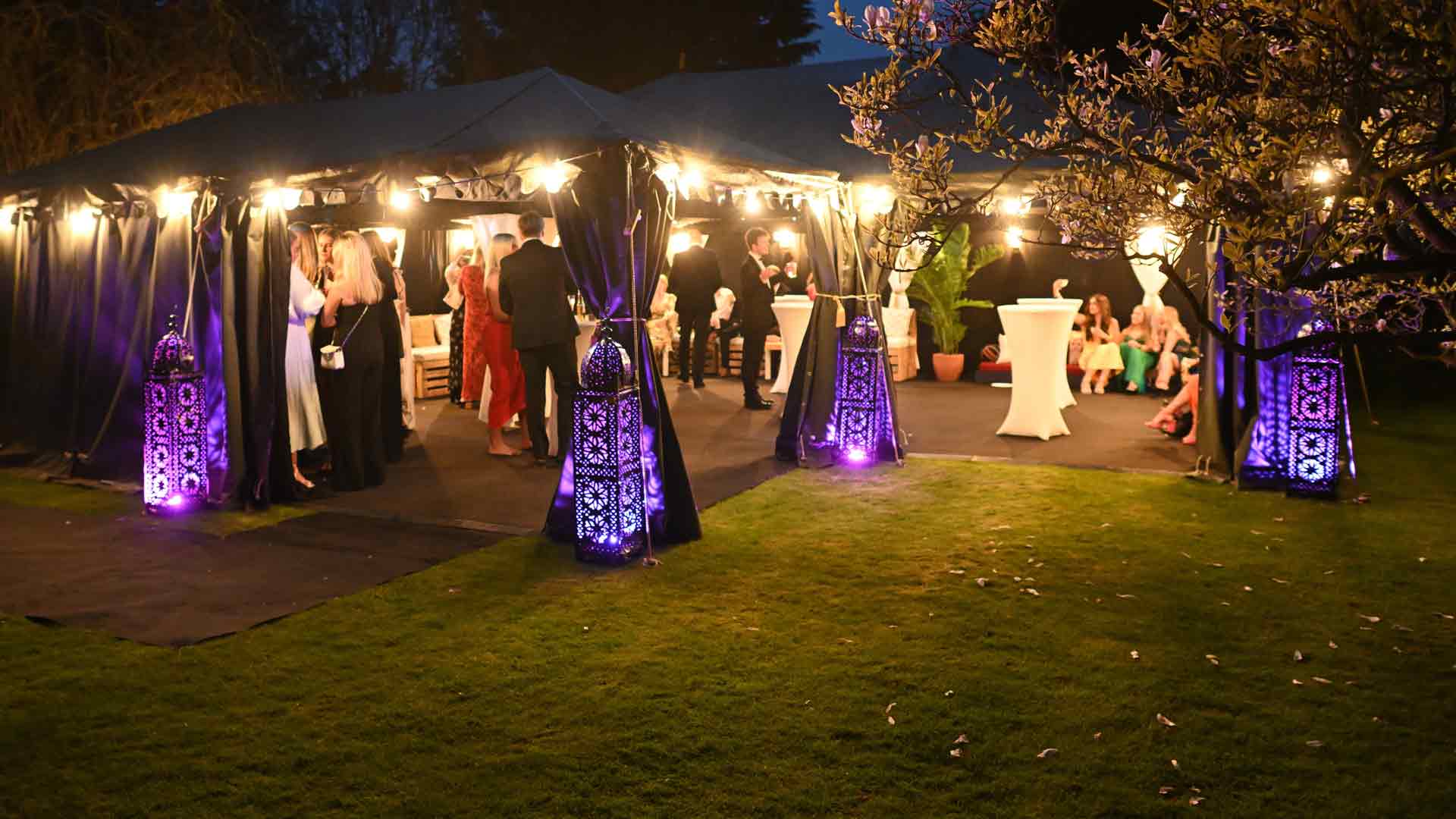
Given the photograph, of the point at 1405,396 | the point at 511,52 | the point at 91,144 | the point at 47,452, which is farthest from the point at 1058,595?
the point at 511,52

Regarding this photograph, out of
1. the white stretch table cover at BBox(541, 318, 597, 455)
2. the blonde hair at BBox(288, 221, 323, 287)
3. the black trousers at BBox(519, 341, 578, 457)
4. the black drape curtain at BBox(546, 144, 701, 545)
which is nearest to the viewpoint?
the black drape curtain at BBox(546, 144, 701, 545)

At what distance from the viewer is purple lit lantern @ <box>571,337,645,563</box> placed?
6.03m

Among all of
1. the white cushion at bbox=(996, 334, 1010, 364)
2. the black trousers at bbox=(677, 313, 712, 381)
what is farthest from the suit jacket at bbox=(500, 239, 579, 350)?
the white cushion at bbox=(996, 334, 1010, 364)

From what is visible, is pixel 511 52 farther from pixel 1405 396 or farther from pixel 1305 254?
pixel 1305 254

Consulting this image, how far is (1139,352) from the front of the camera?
45.8 ft

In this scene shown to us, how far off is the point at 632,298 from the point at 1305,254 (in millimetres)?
4425

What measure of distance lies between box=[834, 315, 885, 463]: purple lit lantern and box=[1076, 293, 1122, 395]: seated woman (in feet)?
19.5

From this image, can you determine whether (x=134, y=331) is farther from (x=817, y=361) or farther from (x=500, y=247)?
(x=817, y=361)

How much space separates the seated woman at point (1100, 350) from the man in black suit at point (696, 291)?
15.6 feet

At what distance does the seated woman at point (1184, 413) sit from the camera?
998cm

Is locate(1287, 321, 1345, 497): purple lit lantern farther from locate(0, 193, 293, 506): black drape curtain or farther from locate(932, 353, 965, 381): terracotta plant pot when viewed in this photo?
locate(932, 353, 965, 381): terracotta plant pot

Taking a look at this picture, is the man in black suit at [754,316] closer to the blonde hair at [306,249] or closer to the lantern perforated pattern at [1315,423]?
the blonde hair at [306,249]

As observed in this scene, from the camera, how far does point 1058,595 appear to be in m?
5.50

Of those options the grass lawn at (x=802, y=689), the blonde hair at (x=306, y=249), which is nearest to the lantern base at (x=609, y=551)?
the grass lawn at (x=802, y=689)
